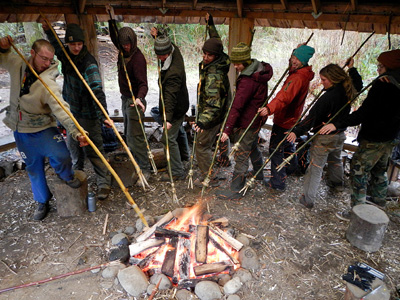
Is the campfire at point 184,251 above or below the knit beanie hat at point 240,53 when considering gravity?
below

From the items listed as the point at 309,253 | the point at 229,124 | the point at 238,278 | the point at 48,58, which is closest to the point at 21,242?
the point at 48,58

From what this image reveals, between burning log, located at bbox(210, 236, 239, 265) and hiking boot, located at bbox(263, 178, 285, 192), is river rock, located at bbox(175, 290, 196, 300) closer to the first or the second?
burning log, located at bbox(210, 236, 239, 265)

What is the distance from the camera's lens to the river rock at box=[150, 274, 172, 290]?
2904 millimetres

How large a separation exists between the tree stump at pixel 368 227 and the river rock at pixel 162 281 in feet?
7.70

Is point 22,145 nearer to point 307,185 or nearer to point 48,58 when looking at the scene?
point 48,58

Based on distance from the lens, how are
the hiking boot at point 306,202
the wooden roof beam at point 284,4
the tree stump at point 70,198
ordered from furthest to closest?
the wooden roof beam at point 284,4 → the hiking boot at point 306,202 → the tree stump at point 70,198

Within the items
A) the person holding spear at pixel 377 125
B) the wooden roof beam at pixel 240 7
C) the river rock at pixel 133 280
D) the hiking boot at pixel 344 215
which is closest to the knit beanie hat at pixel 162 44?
the wooden roof beam at pixel 240 7

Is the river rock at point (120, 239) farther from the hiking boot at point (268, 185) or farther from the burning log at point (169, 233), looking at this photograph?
the hiking boot at point (268, 185)

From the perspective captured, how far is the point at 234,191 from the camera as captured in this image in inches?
182

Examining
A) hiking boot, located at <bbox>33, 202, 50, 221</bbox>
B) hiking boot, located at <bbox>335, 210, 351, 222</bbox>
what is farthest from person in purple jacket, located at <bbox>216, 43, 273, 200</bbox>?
hiking boot, located at <bbox>33, 202, 50, 221</bbox>

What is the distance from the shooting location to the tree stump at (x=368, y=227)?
3.38 meters

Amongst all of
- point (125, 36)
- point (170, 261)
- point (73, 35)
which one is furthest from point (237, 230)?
point (73, 35)

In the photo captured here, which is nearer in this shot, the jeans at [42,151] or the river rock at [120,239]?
the river rock at [120,239]

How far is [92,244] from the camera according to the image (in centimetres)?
356
